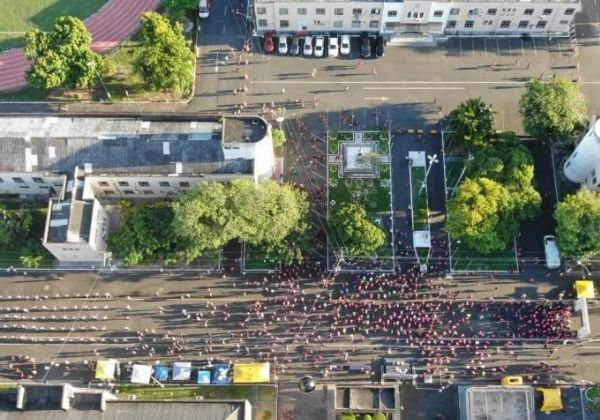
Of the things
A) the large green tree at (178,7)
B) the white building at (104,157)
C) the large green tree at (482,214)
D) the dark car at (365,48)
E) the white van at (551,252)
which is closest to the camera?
the large green tree at (482,214)

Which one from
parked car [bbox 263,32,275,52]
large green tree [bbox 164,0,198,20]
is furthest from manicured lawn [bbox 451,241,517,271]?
large green tree [bbox 164,0,198,20]

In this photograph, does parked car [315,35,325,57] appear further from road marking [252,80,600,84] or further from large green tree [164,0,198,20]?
large green tree [164,0,198,20]

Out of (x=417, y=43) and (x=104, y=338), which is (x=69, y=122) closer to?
(x=104, y=338)

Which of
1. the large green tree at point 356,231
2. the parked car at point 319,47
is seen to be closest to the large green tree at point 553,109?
the large green tree at point 356,231

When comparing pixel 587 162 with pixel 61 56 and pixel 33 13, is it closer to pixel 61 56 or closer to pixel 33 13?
pixel 61 56

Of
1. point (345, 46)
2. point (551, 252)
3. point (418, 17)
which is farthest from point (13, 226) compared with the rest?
point (551, 252)

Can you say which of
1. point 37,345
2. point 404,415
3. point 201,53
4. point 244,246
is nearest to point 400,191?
point 244,246

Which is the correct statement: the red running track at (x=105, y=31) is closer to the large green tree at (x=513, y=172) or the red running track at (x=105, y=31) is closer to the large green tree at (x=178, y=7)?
the large green tree at (x=178, y=7)
